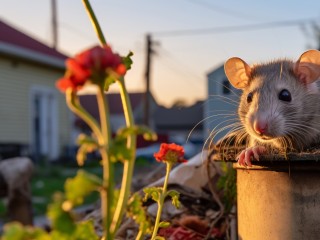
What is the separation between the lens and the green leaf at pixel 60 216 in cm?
106

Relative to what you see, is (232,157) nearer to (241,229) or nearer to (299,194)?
(241,229)

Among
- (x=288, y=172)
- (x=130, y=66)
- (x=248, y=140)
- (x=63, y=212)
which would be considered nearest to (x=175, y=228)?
(x=248, y=140)

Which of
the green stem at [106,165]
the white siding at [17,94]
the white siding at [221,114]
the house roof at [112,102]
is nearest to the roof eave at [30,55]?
the white siding at [17,94]

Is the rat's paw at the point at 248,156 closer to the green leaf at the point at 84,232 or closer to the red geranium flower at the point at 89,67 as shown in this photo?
the green leaf at the point at 84,232

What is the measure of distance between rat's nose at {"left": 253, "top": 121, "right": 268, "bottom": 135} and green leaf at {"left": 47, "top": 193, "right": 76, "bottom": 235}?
1.57m

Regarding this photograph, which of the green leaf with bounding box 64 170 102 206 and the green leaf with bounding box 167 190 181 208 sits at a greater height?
the green leaf with bounding box 64 170 102 206

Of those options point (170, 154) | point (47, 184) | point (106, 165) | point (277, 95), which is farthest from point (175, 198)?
point (47, 184)

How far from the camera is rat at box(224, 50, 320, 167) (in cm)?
262

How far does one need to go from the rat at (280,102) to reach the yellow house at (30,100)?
54.6ft

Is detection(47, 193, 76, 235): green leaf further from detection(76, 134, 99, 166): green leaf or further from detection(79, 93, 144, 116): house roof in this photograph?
detection(79, 93, 144, 116): house roof

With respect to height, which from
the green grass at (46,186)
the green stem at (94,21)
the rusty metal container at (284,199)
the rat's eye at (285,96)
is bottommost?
the green grass at (46,186)

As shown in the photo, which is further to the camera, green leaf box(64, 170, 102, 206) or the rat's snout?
the rat's snout

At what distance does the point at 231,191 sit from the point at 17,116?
18239mm

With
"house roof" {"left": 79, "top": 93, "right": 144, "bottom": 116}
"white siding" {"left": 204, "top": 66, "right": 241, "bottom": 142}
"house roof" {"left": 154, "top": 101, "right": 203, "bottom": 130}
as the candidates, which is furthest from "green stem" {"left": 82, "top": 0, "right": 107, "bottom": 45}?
"house roof" {"left": 154, "top": 101, "right": 203, "bottom": 130}
